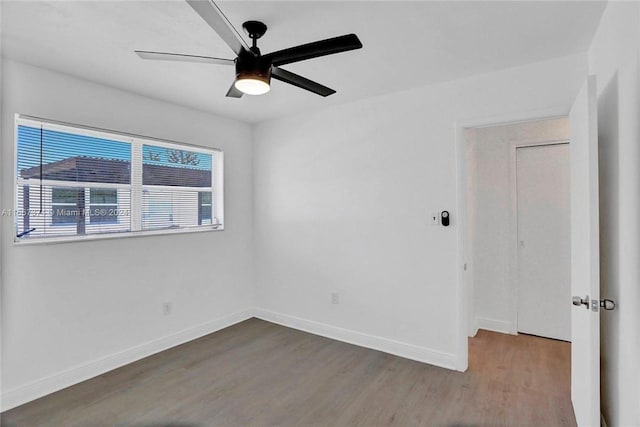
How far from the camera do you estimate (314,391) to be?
2588 mm

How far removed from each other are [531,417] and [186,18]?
335 centimetres

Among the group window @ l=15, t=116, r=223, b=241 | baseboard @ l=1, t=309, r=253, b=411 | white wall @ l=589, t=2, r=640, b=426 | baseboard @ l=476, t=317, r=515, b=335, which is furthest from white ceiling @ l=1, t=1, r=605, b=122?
baseboard @ l=476, t=317, r=515, b=335

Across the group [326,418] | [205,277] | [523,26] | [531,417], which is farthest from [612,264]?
[205,277]

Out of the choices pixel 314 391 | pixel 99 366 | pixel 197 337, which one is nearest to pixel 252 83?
pixel 314 391

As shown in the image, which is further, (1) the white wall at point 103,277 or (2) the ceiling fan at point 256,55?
(1) the white wall at point 103,277

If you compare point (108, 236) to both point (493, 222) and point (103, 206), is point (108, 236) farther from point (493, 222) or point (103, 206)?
point (493, 222)

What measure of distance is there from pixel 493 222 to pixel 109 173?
4077 mm

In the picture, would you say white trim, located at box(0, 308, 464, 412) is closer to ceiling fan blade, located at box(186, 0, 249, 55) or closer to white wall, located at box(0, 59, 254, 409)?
white wall, located at box(0, 59, 254, 409)

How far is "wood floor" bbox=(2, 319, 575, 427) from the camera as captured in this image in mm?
2244

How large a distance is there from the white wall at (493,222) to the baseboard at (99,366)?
3.10m

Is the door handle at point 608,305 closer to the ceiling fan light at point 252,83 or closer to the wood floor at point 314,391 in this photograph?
the wood floor at point 314,391

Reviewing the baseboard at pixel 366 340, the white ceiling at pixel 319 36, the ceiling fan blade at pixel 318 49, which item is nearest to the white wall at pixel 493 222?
the baseboard at pixel 366 340

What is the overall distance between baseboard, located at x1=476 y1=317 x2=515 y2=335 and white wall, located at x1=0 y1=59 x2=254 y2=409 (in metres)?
2.95

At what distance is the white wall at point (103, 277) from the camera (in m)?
2.47
